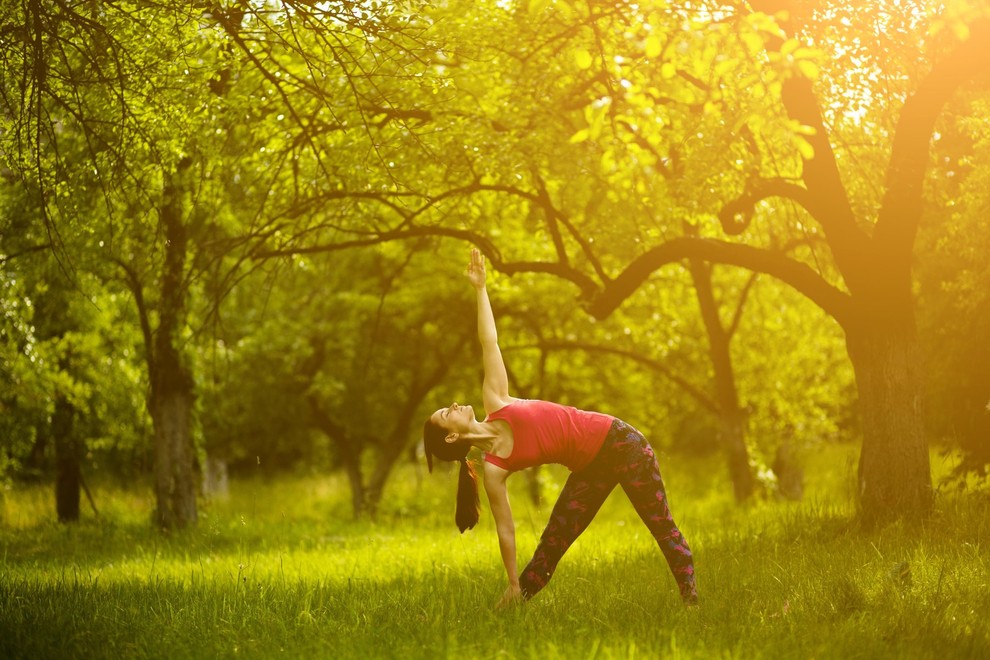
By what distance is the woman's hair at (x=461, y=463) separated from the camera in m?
5.97

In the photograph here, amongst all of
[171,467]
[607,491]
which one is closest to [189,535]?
[171,467]

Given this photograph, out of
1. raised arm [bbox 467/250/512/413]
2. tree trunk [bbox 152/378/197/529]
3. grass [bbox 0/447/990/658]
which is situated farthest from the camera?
tree trunk [bbox 152/378/197/529]

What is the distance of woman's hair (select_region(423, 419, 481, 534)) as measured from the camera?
19.6 feet

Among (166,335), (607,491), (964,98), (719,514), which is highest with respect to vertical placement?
(964,98)

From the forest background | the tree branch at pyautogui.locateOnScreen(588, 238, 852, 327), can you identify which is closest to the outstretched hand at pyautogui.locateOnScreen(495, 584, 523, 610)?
the forest background

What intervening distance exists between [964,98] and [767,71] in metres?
5.20

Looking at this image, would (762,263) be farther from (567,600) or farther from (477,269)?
(477,269)

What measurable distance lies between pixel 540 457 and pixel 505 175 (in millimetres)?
5353

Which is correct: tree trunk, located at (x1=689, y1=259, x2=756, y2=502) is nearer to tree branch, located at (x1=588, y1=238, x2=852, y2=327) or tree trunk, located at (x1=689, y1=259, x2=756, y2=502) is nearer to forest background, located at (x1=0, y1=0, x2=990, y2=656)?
forest background, located at (x1=0, y1=0, x2=990, y2=656)

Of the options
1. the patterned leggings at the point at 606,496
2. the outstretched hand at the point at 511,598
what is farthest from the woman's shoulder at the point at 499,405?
the outstretched hand at the point at 511,598

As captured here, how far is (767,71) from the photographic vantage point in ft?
22.0

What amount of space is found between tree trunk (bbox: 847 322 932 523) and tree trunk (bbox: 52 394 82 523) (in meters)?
12.4

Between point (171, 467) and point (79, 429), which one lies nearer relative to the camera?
point (171, 467)

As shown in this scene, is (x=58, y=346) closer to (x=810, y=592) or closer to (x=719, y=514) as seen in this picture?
(x=719, y=514)
